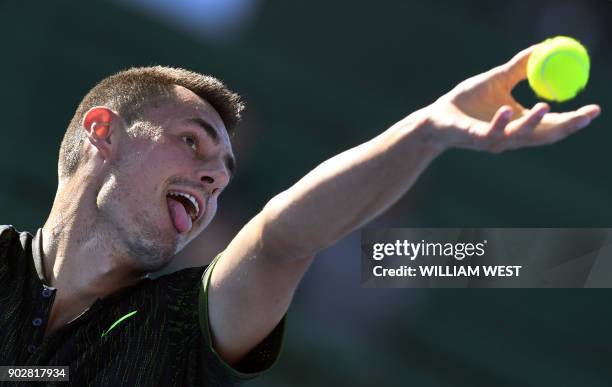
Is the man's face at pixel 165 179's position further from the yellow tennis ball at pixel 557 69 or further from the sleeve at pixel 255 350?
the yellow tennis ball at pixel 557 69

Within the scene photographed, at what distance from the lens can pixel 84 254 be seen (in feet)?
8.48

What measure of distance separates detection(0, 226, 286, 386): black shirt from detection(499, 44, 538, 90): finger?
0.90m

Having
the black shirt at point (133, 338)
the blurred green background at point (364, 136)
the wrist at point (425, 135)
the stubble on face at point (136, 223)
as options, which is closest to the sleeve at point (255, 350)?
the black shirt at point (133, 338)

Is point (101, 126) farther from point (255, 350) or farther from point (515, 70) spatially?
point (515, 70)

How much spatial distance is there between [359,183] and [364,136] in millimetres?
5177

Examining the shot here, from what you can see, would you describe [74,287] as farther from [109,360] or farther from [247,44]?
[247,44]

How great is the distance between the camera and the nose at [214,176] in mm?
2709

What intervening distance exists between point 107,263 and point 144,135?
0.45 meters

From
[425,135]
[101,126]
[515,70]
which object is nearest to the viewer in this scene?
[425,135]

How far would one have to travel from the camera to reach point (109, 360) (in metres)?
2.32

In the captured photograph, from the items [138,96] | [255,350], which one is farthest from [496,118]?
[138,96]

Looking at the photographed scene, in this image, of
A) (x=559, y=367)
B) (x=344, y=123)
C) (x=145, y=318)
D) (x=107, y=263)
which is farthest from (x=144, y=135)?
(x=559, y=367)

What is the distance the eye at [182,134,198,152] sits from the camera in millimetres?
2740

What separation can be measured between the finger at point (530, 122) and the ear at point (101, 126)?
154cm
